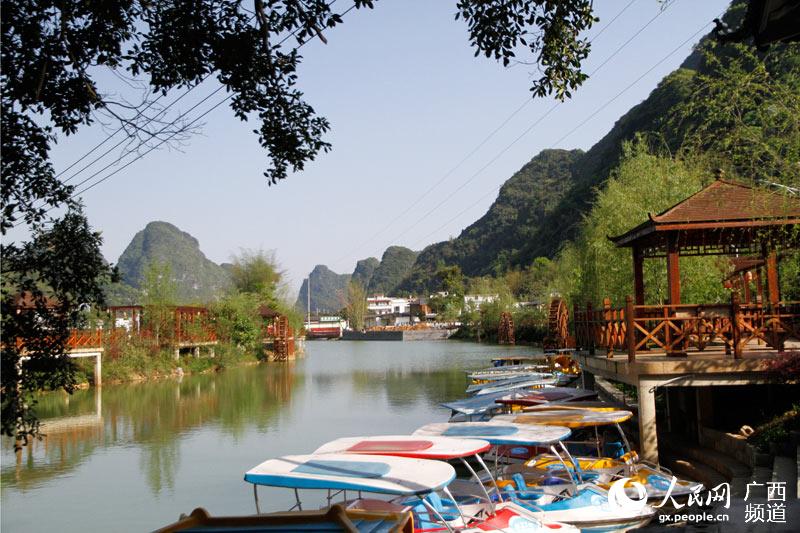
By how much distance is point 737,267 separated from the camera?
53.3 feet

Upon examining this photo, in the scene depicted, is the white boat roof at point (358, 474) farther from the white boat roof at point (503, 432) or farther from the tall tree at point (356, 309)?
the tall tree at point (356, 309)

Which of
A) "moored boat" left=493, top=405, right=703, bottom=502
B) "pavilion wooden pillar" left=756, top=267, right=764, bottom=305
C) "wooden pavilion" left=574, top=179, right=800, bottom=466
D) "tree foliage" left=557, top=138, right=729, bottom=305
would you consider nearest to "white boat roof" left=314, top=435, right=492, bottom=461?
"moored boat" left=493, top=405, right=703, bottom=502

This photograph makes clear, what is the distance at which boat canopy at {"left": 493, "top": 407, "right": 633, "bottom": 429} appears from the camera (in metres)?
10.7

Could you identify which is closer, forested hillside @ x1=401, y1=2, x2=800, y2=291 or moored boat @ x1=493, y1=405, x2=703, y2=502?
forested hillside @ x1=401, y1=2, x2=800, y2=291

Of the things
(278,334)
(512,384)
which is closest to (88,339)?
(512,384)

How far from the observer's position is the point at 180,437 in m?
17.8

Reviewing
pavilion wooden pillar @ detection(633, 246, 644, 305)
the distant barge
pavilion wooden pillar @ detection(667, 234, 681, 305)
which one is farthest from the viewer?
the distant barge

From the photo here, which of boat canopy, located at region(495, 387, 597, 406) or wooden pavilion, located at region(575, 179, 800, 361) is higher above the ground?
wooden pavilion, located at region(575, 179, 800, 361)

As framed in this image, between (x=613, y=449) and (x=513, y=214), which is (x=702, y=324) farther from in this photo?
(x=513, y=214)

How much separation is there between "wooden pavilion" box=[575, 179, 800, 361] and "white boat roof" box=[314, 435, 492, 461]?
3478 mm

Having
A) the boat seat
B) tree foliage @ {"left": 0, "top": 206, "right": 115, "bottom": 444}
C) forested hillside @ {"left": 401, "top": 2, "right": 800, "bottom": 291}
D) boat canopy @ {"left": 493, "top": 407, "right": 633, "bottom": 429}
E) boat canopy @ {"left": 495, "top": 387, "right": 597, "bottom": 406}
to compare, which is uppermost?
forested hillside @ {"left": 401, "top": 2, "right": 800, "bottom": 291}

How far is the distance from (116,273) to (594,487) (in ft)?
19.7

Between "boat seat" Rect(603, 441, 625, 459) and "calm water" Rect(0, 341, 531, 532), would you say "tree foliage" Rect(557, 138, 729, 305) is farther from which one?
"boat seat" Rect(603, 441, 625, 459)

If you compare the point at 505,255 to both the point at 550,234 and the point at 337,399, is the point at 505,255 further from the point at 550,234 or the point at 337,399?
the point at 337,399
